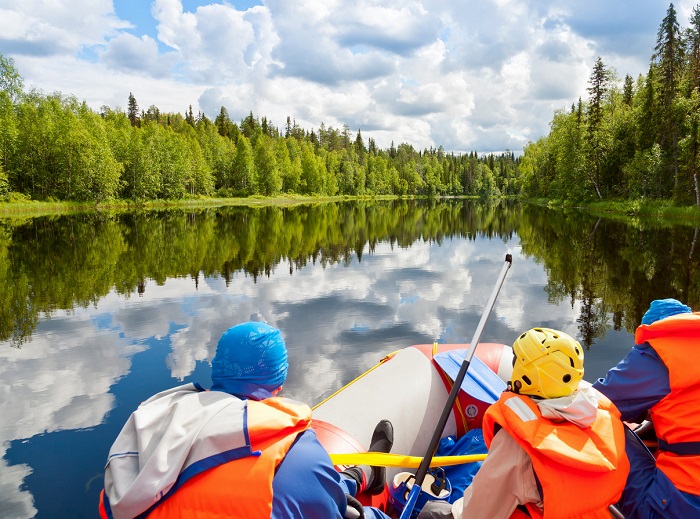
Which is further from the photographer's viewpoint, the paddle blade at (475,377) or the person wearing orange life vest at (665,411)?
the paddle blade at (475,377)

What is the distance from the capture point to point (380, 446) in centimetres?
415

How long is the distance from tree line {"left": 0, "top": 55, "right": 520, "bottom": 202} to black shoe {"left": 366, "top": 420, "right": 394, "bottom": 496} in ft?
153

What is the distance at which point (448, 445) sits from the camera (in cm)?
494

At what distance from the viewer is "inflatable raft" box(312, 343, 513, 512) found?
14.8 ft

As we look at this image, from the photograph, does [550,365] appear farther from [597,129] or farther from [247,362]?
[597,129]

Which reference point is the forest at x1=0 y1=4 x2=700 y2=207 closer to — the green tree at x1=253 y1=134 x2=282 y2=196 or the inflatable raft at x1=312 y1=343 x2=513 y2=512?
the green tree at x1=253 y1=134 x2=282 y2=196

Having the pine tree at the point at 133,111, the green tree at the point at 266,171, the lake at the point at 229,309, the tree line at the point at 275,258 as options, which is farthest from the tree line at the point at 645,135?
the pine tree at the point at 133,111

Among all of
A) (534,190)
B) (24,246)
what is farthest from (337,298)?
(534,190)

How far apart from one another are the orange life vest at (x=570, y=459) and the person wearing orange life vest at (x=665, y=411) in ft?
1.49

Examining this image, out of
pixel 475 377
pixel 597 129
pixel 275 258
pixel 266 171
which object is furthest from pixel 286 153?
pixel 475 377

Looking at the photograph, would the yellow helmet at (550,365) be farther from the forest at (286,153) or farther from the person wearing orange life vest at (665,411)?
the forest at (286,153)

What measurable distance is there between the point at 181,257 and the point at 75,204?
37.2 meters

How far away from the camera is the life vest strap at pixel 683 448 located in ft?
9.21

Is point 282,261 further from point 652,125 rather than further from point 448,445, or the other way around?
point 652,125
